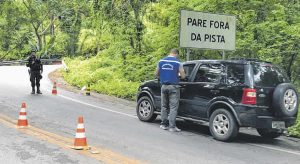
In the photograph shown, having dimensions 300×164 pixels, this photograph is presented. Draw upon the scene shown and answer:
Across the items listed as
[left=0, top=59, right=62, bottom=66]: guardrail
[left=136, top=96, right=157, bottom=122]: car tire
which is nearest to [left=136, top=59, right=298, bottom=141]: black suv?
[left=136, top=96, right=157, bottom=122]: car tire

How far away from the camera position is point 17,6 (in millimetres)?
54031

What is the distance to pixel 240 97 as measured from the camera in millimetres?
8828

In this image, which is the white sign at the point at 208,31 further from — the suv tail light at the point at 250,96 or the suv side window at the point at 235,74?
the suv tail light at the point at 250,96

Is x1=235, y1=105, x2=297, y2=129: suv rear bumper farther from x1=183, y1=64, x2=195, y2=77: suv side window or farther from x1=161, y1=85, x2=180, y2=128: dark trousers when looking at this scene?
x1=183, y1=64, x2=195, y2=77: suv side window

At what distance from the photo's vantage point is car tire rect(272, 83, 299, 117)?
28.4 ft

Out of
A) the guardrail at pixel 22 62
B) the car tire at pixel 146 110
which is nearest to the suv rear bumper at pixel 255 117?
the car tire at pixel 146 110

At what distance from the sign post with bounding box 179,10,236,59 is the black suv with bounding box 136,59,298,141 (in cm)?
415

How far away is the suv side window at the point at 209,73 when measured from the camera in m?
9.51

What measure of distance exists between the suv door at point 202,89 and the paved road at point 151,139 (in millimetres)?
604

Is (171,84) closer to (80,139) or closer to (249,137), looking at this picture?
(249,137)

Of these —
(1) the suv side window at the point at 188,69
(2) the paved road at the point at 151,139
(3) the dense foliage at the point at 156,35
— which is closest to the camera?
(2) the paved road at the point at 151,139

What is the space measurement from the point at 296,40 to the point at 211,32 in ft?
9.19

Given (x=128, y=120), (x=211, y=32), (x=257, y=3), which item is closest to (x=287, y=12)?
(x=257, y=3)

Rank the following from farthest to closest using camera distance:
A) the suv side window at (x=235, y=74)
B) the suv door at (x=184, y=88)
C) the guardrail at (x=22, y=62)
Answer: the guardrail at (x=22, y=62) → the suv door at (x=184, y=88) → the suv side window at (x=235, y=74)
